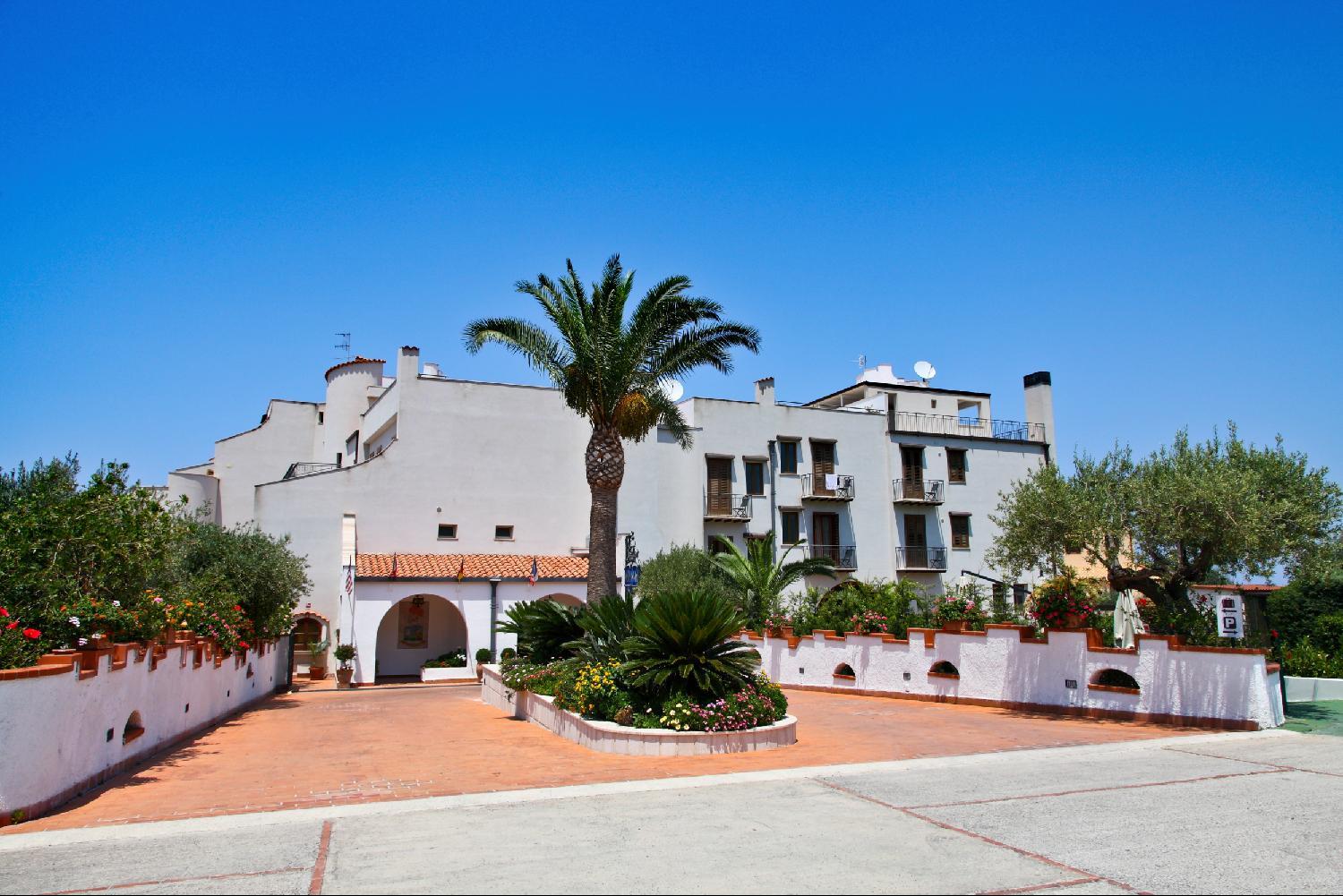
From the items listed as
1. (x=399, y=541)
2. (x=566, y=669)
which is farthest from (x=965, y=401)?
(x=566, y=669)

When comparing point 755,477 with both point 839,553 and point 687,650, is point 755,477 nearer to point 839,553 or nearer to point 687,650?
point 839,553

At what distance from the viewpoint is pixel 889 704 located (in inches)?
759

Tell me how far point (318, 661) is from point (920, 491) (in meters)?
25.8

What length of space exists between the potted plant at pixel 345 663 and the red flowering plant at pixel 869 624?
1634 cm

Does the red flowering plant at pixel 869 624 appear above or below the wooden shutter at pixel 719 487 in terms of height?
below

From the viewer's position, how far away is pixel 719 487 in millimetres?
38188

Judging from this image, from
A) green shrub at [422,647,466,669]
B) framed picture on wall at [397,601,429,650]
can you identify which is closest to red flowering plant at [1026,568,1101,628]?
green shrub at [422,647,466,669]

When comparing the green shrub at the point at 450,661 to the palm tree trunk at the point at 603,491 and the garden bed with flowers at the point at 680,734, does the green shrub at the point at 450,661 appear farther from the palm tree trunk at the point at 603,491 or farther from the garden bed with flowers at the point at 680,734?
the garden bed with flowers at the point at 680,734

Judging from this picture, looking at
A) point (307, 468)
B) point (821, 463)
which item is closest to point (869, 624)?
point (821, 463)

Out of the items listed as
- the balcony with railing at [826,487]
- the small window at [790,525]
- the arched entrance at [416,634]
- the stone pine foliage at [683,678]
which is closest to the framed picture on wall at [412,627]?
the arched entrance at [416,634]

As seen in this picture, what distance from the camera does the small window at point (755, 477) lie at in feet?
127

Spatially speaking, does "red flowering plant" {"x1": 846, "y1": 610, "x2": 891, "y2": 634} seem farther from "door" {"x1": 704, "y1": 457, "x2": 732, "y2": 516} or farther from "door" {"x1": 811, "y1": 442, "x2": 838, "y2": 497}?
"door" {"x1": 811, "y1": 442, "x2": 838, "y2": 497}

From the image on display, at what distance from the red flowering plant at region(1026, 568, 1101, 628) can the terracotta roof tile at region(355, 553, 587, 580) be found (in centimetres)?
1946

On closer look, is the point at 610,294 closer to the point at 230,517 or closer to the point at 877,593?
the point at 877,593
